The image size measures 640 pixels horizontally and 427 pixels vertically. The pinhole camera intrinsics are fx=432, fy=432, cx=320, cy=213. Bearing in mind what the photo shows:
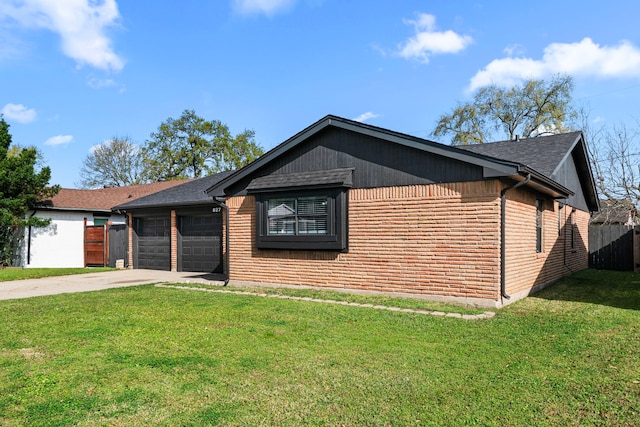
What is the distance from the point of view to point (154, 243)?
56.0ft

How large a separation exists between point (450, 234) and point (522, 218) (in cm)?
199

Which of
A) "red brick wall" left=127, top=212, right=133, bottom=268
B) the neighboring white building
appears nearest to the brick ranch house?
"red brick wall" left=127, top=212, right=133, bottom=268

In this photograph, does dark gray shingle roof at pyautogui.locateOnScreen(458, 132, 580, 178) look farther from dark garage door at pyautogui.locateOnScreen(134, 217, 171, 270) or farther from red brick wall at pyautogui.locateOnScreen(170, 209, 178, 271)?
dark garage door at pyautogui.locateOnScreen(134, 217, 171, 270)

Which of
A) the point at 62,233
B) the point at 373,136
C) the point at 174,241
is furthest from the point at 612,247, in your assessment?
the point at 62,233

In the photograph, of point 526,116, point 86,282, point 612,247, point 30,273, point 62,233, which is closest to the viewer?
point 86,282

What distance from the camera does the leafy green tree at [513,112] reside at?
1309 inches

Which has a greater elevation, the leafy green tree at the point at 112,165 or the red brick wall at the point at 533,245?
the leafy green tree at the point at 112,165

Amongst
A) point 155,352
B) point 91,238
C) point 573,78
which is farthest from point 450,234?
point 573,78

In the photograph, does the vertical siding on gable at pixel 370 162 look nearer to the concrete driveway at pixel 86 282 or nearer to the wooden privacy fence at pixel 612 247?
the concrete driveway at pixel 86 282

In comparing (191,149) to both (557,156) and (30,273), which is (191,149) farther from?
(557,156)

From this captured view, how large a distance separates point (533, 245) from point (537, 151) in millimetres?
3513

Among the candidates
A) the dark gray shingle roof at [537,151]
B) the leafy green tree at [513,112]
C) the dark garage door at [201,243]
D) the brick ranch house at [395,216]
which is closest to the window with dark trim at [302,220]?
the brick ranch house at [395,216]

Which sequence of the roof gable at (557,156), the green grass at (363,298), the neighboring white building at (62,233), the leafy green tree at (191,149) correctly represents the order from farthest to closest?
1. the leafy green tree at (191,149)
2. the neighboring white building at (62,233)
3. the roof gable at (557,156)
4. the green grass at (363,298)

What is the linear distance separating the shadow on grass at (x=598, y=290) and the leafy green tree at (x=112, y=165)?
39849mm
